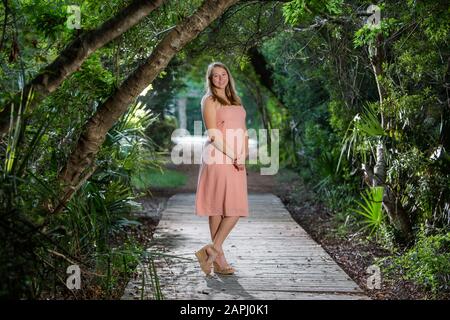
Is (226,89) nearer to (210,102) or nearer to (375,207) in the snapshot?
(210,102)

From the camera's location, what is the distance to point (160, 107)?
14.7m

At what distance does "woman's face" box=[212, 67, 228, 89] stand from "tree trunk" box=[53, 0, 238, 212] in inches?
46.3

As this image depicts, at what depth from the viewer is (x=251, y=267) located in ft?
20.7

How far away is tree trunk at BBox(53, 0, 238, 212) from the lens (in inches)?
181

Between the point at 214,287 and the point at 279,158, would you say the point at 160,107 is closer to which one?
the point at 279,158

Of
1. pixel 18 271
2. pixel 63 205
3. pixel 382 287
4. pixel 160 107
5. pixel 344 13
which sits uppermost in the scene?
pixel 344 13

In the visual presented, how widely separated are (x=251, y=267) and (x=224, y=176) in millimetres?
1033

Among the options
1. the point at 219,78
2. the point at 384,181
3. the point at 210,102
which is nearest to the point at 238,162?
the point at 210,102

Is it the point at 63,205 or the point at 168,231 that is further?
the point at 168,231

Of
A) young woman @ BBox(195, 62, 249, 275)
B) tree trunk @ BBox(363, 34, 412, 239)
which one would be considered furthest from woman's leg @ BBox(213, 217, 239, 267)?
tree trunk @ BBox(363, 34, 412, 239)

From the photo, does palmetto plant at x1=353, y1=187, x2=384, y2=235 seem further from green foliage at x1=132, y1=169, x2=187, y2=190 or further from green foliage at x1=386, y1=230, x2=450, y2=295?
green foliage at x1=132, y1=169, x2=187, y2=190
